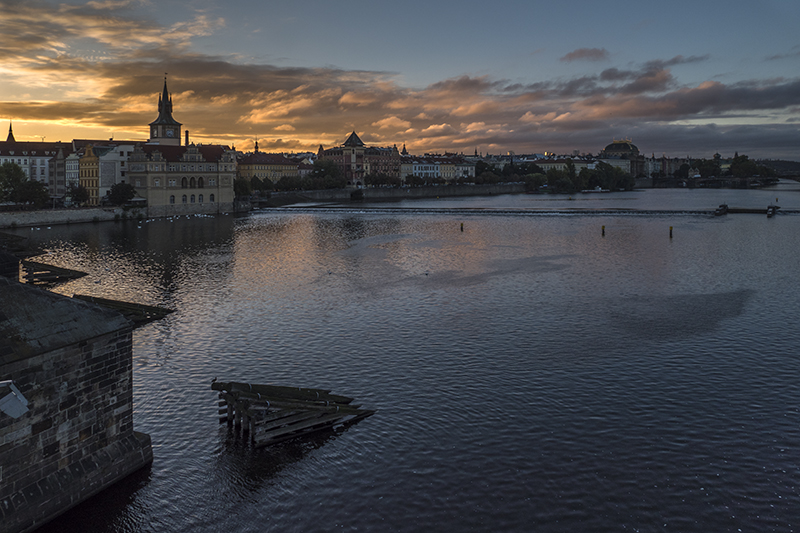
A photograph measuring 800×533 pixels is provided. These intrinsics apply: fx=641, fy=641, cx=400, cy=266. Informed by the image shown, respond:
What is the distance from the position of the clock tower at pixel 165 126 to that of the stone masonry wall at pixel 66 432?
139787 millimetres

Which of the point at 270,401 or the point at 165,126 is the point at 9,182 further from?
the point at 270,401

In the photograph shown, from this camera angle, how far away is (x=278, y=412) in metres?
21.2

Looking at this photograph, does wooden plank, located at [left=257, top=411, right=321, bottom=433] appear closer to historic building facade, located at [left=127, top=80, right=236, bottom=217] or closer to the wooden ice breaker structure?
the wooden ice breaker structure

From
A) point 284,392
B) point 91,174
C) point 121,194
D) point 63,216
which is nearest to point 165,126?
point 91,174

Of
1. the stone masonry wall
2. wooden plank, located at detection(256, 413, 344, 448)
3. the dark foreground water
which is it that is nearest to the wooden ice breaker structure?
wooden plank, located at detection(256, 413, 344, 448)

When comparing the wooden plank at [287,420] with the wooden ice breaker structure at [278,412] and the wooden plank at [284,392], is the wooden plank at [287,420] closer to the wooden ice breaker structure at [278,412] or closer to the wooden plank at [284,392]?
the wooden ice breaker structure at [278,412]

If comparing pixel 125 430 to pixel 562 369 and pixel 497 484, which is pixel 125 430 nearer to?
pixel 497 484

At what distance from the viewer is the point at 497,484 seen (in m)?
18.3

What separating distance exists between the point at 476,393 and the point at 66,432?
14.6 meters

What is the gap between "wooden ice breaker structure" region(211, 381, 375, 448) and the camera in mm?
20766

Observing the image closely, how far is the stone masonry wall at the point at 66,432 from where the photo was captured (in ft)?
49.0

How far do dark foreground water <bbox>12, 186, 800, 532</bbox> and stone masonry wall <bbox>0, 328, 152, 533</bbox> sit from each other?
2.14 feet

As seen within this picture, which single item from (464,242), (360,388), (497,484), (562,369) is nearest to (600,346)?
(562,369)

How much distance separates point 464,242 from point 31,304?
2614 inches
